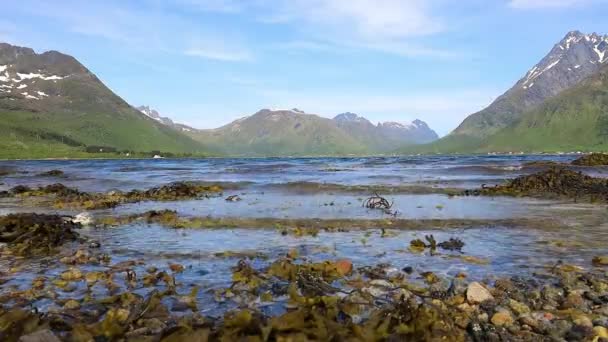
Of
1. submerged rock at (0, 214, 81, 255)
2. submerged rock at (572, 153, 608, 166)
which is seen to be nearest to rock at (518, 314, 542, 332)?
submerged rock at (0, 214, 81, 255)

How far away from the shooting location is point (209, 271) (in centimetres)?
957

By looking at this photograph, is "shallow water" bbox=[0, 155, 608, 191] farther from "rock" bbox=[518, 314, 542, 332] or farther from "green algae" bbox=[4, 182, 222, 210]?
"rock" bbox=[518, 314, 542, 332]

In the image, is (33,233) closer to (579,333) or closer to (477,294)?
(477,294)

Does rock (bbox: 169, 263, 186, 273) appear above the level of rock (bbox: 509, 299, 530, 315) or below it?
below

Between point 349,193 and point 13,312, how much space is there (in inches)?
920

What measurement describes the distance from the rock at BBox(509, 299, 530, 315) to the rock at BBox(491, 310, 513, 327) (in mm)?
266

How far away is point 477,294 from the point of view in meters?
7.42

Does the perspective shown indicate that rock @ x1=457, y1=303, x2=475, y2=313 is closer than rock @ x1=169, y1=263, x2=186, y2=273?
Yes

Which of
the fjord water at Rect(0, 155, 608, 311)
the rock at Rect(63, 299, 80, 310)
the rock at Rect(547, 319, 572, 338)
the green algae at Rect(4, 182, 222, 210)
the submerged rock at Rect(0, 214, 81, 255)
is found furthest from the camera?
the green algae at Rect(4, 182, 222, 210)

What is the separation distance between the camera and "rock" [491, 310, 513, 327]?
6496 millimetres

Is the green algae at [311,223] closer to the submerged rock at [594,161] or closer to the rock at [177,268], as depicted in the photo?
the rock at [177,268]

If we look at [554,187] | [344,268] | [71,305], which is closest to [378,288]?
[344,268]

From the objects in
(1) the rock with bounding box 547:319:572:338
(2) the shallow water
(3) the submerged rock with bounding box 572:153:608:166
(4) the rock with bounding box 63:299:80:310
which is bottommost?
(2) the shallow water

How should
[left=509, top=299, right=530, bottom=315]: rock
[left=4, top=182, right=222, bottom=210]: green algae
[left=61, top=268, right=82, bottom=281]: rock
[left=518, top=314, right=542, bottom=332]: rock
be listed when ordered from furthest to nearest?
[left=4, top=182, right=222, bottom=210]: green algae → [left=61, top=268, right=82, bottom=281]: rock → [left=509, top=299, right=530, bottom=315]: rock → [left=518, top=314, right=542, bottom=332]: rock
